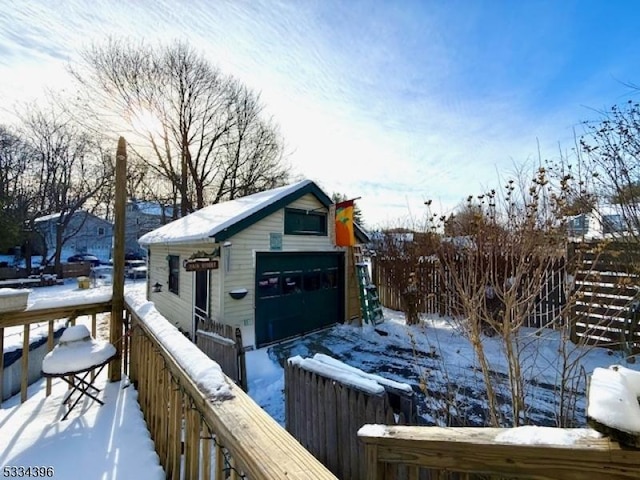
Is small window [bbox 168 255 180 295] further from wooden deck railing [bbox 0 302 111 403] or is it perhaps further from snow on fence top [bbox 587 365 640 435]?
snow on fence top [bbox 587 365 640 435]

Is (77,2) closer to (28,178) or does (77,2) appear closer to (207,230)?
(207,230)

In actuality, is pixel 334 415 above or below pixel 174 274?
below

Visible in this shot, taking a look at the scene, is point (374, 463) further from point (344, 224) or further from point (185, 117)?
point (185, 117)

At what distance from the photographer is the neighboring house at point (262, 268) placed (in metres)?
6.92

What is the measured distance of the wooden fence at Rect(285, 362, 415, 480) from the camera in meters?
2.75

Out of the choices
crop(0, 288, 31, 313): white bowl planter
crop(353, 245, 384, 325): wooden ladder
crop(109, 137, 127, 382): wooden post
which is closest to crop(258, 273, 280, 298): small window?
crop(353, 245, 384, 325): wooden ladder

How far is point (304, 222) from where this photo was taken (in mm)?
8742

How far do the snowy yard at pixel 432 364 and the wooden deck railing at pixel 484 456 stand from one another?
2.32 m

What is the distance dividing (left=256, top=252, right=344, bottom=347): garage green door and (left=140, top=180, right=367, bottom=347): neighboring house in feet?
0.08

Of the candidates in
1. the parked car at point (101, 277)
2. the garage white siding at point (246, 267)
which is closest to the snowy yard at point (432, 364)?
the garage white siding at point (246, 267)

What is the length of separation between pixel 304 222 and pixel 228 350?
440 cm

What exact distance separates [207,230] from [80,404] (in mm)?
4077

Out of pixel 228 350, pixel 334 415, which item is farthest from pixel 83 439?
pixel 228 350

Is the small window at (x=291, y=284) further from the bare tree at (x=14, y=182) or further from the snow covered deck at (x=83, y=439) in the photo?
the bare tree at (x=14, y=182)
